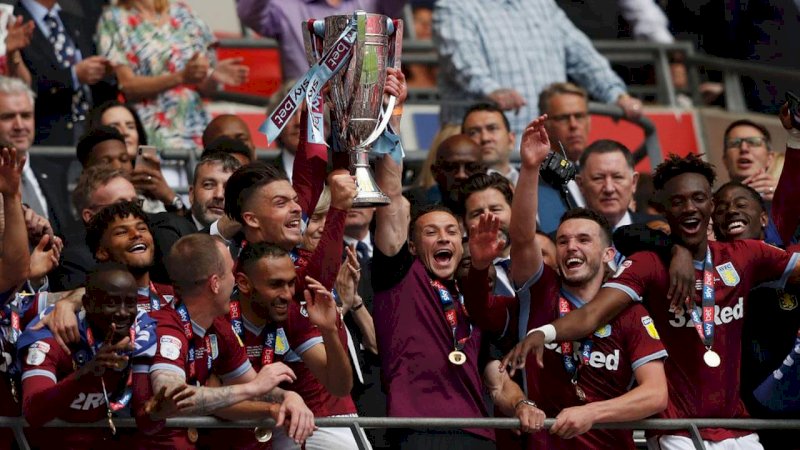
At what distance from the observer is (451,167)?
9.86m

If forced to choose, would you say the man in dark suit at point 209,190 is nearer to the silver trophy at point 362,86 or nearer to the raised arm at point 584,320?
the silver trophy at point 362,86

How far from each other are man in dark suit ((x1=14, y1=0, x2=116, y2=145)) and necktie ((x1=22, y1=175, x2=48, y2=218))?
0.86 metres

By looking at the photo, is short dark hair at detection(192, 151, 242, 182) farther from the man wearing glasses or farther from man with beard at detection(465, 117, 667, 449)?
the man wearing glasses

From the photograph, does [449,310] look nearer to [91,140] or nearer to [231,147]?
[231,147]

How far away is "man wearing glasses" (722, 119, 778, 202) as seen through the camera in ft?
35.0

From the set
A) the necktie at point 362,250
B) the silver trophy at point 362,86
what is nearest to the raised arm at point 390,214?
the silver trophy at point 362,86

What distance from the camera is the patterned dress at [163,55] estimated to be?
1106cm

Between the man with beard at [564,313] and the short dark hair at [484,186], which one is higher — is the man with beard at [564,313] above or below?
below

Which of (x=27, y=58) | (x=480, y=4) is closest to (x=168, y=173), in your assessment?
(x=27, y=58)

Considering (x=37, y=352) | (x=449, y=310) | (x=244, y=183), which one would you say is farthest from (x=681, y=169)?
(x=37, y=352)

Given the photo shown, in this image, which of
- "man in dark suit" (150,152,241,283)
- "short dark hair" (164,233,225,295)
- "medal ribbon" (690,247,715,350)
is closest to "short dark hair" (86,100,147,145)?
"man in dark suit" (150,152,241,283)

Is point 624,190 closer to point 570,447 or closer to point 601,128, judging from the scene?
point 570,447

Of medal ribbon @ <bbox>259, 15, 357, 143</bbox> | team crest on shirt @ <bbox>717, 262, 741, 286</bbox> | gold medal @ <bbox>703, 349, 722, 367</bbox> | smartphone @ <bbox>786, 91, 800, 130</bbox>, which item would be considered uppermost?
medal ribbon @ <bbox>259, 15, 357, 143</bbox>

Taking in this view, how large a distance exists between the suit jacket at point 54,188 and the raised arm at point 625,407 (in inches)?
120
